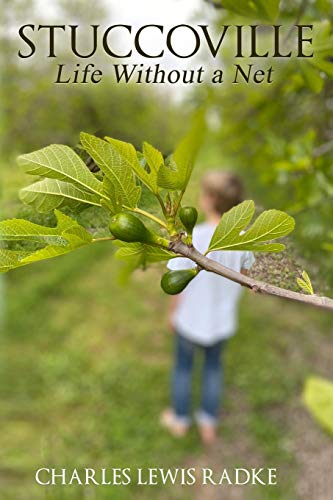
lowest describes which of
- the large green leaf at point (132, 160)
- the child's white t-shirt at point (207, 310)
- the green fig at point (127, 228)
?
the green fig at point (127, 228)

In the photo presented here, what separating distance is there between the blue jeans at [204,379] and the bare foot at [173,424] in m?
0.03

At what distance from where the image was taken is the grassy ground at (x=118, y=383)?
2.46 meters

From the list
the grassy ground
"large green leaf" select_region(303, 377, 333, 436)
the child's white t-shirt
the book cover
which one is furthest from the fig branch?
the child's white t-shirt

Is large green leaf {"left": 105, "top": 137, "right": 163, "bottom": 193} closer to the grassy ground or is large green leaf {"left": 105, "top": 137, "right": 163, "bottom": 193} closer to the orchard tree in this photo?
the orchard tree

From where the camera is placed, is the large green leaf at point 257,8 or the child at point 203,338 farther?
the child at point 203,338

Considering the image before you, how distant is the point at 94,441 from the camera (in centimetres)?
259

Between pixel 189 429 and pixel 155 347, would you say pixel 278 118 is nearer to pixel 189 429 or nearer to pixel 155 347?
pixel 189 429

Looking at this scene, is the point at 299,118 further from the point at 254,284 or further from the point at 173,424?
the point at 173,424

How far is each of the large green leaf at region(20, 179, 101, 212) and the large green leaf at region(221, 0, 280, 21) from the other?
0.93 feet

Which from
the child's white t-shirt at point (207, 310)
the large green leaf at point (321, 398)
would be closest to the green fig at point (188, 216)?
the large green leaf at point (321, 398)

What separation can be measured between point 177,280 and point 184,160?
10 cm

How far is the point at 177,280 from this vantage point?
42 cm

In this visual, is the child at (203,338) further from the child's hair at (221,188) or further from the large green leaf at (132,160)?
the large green leaf at (132,160)

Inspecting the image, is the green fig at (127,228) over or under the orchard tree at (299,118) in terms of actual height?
under
